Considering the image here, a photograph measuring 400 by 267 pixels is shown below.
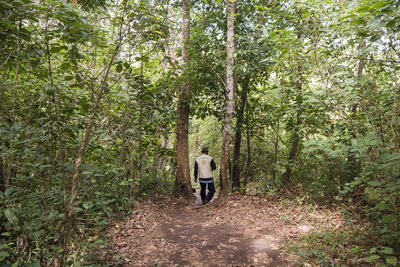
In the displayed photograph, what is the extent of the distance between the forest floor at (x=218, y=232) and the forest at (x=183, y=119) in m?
0.09

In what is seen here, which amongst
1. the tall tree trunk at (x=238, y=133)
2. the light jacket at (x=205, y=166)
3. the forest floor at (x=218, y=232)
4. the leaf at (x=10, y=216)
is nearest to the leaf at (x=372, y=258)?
the forest floor at (x=218, y=232)

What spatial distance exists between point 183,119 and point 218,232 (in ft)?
14.3

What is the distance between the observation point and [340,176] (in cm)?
598

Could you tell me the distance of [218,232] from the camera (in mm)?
5258

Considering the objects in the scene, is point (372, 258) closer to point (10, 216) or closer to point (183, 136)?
point (10, 216)

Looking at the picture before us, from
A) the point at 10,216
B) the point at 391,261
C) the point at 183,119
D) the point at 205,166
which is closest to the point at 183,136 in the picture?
the point at 183,119

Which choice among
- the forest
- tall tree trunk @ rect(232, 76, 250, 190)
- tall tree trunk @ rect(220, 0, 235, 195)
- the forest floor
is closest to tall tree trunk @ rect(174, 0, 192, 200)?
the forest

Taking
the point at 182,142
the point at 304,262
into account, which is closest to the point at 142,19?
the point at 304,262

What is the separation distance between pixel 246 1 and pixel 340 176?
6.00 meters

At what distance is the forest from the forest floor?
89 mm

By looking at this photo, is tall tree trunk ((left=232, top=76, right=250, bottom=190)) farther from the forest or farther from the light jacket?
the light jacket

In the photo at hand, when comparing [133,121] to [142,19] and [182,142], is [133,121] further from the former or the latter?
[142,19]

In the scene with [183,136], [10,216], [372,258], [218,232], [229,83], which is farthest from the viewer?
[183,136]

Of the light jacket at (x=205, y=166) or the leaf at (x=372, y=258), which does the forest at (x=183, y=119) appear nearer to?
the leaf at (x=372, y=258)
